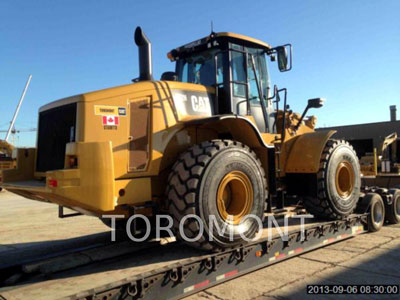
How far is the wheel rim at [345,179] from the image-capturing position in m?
6.55

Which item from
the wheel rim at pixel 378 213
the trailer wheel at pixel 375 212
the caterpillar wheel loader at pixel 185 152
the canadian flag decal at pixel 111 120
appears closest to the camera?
the caterpillar wheel loader at pixel 185 152

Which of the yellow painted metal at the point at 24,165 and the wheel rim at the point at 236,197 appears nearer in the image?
the wheel rim at the point at 236,197

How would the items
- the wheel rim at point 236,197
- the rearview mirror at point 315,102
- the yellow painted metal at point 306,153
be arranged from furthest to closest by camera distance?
the rearview mirror at point 315,102, the yellow painted metal at point 306,153, the wheel rim at point 236,197

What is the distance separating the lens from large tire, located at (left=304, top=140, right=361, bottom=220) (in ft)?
19.8

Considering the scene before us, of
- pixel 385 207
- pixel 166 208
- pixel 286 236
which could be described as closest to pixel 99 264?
pixel 166 208

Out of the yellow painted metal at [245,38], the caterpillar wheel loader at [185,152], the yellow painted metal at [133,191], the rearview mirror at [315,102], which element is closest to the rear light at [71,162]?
the caterpillar wheel loader at [185,152]

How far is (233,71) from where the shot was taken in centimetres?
558

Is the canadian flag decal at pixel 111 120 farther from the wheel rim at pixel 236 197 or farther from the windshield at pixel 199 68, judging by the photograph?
the windshield at pixel 199 68

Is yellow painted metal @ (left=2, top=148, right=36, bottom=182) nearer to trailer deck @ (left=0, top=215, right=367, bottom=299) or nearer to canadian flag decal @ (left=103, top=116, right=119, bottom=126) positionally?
trailer deck @ (left=0, top=215, right=367, bottom=299)

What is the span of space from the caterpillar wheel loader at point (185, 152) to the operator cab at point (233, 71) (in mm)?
16

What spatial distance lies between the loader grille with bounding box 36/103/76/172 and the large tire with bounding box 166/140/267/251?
129 cm

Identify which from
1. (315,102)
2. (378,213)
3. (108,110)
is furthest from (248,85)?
(378,213)

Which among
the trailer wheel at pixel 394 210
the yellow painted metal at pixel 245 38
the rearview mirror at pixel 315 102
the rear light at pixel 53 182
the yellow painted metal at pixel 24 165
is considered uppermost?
the yellow painted metal at pixel 245 38
